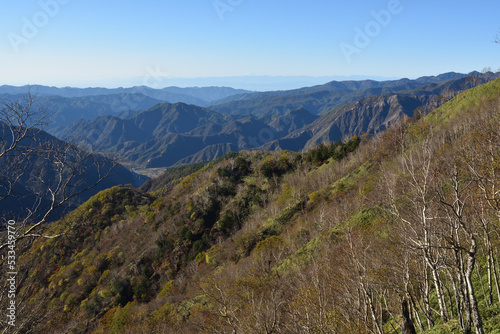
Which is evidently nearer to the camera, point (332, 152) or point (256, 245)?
point (256, 245)

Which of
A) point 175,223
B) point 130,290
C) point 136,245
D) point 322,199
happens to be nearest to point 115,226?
point 136,245

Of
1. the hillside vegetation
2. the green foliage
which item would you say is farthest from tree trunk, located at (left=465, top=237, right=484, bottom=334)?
the green foliage

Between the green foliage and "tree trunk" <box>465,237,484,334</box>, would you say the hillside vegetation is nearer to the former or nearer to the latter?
"tree trunk" <box>465,237,484,334</box>

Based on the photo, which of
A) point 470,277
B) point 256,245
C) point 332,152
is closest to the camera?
point 470,277

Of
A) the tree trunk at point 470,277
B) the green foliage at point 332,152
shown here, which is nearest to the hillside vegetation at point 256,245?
the tree trunk at point 470,277

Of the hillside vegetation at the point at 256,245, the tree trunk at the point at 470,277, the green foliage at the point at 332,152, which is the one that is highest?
the tree trunk at the point at 470,277

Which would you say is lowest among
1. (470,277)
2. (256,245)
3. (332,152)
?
(256,245)

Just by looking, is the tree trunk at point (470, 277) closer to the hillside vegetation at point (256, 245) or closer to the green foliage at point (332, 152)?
the hillside vegetation at point (256, 245)

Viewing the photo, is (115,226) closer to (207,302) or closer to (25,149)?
(207,302)

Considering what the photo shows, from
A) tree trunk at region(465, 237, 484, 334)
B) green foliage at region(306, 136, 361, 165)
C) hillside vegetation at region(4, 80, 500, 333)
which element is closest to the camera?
tree trunk at region(465, 237, 484, 334)

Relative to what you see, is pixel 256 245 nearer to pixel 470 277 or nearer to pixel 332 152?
pixel 470 277

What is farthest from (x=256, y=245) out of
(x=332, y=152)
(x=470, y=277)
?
(x=332, y=152)

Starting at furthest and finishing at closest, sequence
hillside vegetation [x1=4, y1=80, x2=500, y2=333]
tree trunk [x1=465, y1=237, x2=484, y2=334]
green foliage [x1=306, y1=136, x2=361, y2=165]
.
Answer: green foliage [x1=306, y1=136, x2=361, y2=165] < hillside vegetation [x1=4, y1=80, x2=500, y2=333] < tree trunk [x1=465, y1=237, x2=484, y2=334]

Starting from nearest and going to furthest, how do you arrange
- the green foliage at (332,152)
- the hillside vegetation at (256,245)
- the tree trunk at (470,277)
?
1. the tree trunk at (470,277)
2. the hillside vegetation at (256,245)
3. the green foliage at (332,152)
